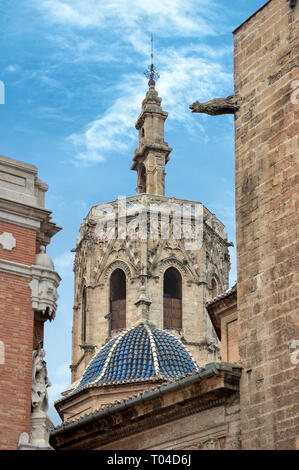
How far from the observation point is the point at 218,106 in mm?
19984

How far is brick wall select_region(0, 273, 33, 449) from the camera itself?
17016 mm

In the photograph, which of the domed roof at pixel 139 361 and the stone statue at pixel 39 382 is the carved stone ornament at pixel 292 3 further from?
the domed roof at pixel 139 361

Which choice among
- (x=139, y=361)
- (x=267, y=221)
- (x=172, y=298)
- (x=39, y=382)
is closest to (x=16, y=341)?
(x=39, y=382)

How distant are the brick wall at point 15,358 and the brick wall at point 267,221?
355 cm

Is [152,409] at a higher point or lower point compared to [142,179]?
lower

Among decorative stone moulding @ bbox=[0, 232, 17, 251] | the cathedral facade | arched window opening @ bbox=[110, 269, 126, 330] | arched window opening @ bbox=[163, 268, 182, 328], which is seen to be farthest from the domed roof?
arched window opening @ bbox=[163, 268, 182, 328]

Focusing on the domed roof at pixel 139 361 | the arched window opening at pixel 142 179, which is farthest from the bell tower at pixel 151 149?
the domed roof at pixel 139 361

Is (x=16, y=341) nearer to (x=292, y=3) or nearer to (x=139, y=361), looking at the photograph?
(x=292, y=3)

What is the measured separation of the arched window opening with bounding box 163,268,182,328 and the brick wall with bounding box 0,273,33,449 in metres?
35.6

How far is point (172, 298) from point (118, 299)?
271 cm

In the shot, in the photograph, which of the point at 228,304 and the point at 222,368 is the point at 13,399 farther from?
the point at 228,304

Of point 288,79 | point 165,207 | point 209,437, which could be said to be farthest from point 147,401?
point 165,207

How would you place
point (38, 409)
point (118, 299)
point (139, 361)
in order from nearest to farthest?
point (38, 409) → point (139, 361) → point (118, 299)

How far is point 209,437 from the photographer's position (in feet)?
60.5
